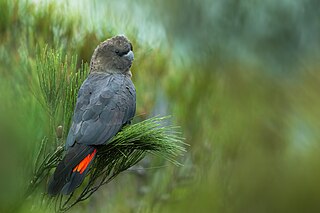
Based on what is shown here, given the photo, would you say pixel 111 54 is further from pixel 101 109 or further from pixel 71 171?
pixel 71 171

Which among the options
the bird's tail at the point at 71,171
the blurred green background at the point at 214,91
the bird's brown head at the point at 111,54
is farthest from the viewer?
the bird's brown head at the point at 111,54

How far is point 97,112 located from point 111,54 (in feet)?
0.76

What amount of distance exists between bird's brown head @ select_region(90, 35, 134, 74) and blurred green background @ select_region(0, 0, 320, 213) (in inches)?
2.6

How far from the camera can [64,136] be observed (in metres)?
0.89

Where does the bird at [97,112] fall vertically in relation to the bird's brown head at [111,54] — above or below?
below

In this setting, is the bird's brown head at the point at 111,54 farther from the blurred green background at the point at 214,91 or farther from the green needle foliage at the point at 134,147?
the green needle foliage at the point at 134,147

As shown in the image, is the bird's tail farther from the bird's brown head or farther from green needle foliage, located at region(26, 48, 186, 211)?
the bird's brown head

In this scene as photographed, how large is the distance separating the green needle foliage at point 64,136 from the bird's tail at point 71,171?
0.02 m

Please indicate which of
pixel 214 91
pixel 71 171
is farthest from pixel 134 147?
pixel 214 91

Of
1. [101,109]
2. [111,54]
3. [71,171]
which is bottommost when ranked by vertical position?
[71,171]

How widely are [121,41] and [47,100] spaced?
0.31 meters

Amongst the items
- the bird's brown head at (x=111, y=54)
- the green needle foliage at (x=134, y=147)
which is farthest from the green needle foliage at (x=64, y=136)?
the bird's brown head at (x=111, y=54)

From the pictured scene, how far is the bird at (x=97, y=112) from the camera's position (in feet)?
2.60

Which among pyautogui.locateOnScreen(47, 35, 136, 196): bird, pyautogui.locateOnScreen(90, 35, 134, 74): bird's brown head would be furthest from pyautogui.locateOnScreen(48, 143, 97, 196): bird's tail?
pyautogui.locateOnScreen(90, 35, 134, 74): bird's brown head
